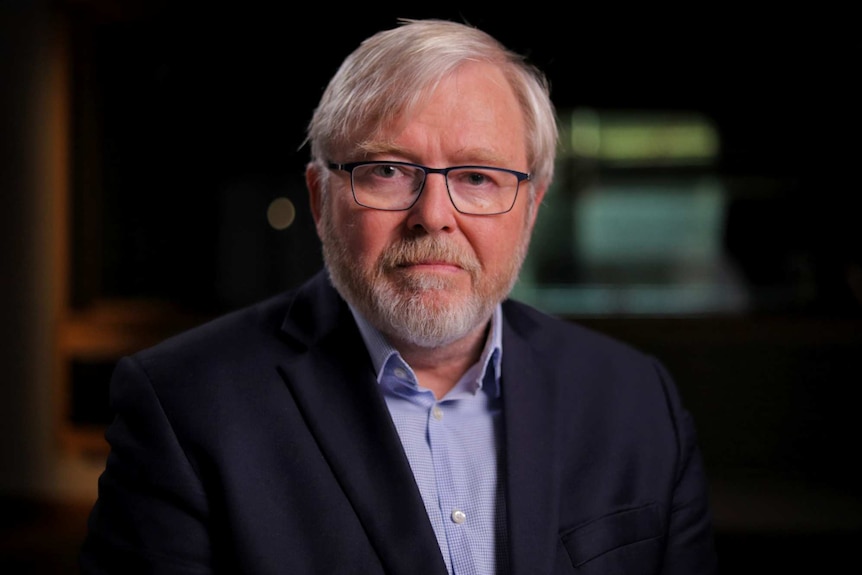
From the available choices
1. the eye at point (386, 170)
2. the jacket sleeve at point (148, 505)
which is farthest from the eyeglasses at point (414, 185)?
the jacket sleeve at point (148, 505)

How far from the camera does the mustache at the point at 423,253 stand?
4.15 feet

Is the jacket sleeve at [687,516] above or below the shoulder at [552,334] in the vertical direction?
below

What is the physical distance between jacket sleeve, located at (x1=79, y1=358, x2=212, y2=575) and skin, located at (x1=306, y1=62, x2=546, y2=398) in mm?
360

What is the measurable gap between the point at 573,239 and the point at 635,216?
40cm

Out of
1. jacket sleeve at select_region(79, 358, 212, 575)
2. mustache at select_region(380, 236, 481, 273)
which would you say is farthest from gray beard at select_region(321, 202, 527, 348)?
jacket sleeve at select_region(79, 358, 212, 575)

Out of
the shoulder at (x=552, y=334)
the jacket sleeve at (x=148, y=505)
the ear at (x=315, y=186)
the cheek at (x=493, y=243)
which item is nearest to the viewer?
the jacket sleeve at (x=148, y=505)

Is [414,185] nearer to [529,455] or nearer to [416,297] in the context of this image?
[416,297]

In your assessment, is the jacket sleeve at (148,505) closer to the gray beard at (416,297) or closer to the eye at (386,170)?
the gray beard at (416,297)

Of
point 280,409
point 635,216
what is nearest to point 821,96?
point 635,216

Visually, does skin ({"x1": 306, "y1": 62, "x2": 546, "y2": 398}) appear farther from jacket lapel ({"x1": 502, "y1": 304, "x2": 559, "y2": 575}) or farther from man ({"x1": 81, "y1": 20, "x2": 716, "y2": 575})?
jacket lapel ({"x1": 502, "y1": 304, "x2": 559, "y2": 575})

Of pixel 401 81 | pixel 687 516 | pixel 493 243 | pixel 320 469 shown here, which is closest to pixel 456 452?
pixel 320 469

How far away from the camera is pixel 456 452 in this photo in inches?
52.7

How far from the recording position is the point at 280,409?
4.21ft

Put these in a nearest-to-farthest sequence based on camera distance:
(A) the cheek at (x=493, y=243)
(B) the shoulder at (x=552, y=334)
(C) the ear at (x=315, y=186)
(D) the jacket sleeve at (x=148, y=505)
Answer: (D) the jacket sleeve at (x=148, y=505) → (A) the cheek at (x=493, y=243) → (C) the ear at (x=315, y=186) → (B) the shoulder at (x=552, y=334)
